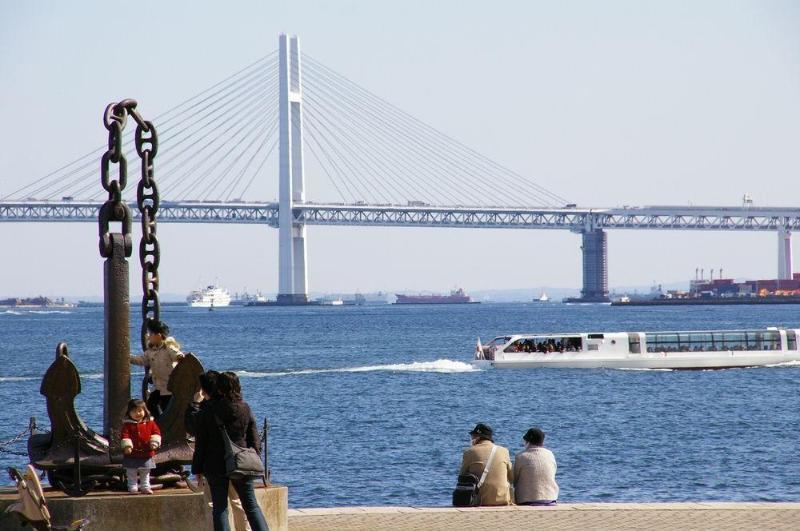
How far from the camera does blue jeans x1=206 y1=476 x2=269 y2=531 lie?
8562 millimetres

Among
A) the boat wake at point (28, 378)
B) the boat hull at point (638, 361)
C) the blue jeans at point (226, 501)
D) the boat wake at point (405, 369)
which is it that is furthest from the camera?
the boat hull at point (638, 361)

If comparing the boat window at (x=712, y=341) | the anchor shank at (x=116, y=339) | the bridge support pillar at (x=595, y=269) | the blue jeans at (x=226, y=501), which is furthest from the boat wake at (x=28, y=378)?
the bridge support pillar at (x=595, y=269)

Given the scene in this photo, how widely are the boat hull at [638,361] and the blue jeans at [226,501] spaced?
1567 inches

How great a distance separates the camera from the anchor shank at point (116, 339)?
956 centimetres

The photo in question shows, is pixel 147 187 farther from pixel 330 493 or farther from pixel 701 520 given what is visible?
pixel 330 493

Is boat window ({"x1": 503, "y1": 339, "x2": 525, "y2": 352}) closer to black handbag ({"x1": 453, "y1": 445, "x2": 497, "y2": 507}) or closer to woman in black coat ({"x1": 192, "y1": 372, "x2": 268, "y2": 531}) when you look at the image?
black handbag ({"x1": 453, "y1": 445, "x2": 497, "y2": 507})

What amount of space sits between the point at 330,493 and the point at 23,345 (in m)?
56.7

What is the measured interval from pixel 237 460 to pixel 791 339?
44963 millimetres

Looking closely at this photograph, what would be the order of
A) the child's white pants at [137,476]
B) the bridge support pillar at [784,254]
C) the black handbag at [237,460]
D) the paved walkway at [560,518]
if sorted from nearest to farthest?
the black handbag at [237,460] < the child's white pants at [137,476] < the paved walkway at [560,518] < the bridge support pillar at [784,254]

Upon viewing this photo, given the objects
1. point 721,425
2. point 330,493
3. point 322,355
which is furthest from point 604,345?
point 330,493

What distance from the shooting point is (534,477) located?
11.4 m

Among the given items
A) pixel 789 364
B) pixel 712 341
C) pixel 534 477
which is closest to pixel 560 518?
pixel 534 477

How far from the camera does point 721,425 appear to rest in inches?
1155

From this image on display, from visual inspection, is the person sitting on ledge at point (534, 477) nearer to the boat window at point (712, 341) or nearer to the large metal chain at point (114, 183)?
the large metal chain at point (114, 183)
